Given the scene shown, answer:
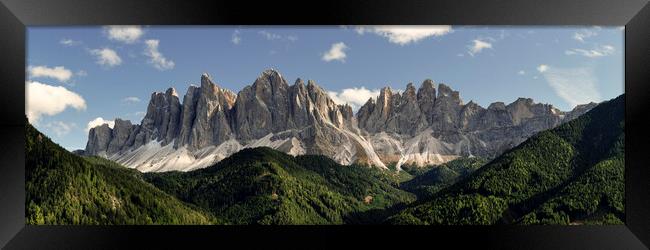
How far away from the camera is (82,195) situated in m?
39.2

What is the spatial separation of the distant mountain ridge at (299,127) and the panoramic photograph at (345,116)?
278 millimetres

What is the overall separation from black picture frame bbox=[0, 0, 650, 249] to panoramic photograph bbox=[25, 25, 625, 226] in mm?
41994

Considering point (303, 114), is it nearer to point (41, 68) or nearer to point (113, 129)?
point (113, 129)

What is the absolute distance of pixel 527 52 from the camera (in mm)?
86250

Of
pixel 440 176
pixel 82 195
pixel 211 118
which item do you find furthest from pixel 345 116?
pixel 82 195

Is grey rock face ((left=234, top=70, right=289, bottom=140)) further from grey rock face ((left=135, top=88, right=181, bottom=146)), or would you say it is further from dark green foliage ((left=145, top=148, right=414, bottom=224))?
dark green foliage ((left=145, top=148, right=414, bottom=224))

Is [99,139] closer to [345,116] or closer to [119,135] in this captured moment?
[119,135]

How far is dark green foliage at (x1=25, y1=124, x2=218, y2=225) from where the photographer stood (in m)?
37.4

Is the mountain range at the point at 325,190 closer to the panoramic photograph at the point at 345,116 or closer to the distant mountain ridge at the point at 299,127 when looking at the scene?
the panoramic photograph at the point at 345,116

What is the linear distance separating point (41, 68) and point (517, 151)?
74821 mm

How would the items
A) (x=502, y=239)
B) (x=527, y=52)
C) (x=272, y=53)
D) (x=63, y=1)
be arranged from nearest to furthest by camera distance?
(x=63, y=1) < (x=502, y=239) < (x=527, y=52) < (x=272, y=53)

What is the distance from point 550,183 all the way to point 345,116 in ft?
194

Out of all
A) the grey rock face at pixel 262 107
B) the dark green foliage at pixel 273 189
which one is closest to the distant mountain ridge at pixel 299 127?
the grey rock face at pixel 262 107

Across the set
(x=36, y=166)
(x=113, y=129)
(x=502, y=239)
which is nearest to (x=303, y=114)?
(x=113, y=129)
